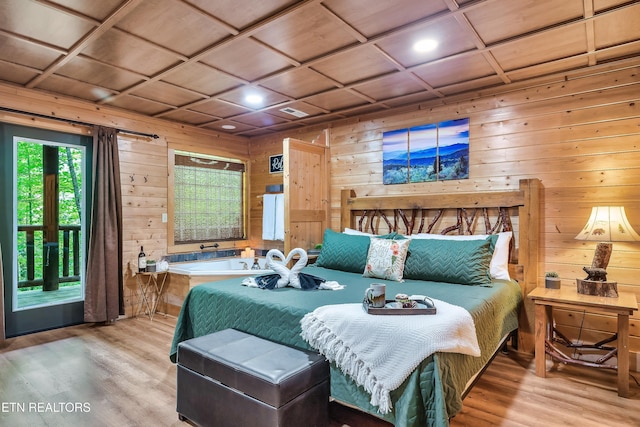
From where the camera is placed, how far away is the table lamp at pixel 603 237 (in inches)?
105

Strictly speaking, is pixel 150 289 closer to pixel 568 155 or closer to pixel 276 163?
pixel 276 163

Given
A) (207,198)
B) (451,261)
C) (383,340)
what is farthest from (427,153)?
(207,198)

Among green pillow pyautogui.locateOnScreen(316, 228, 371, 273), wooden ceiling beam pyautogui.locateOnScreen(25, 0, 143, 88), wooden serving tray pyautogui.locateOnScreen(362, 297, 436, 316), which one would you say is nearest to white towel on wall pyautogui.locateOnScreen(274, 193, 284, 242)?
green pillow pyautogui.locateOnScreen(316, 228, 371, 273)

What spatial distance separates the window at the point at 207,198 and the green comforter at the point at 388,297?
2302 millimetres

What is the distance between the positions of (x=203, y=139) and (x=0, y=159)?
2204 mm

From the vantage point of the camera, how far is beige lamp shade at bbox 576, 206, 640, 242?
2.64 m

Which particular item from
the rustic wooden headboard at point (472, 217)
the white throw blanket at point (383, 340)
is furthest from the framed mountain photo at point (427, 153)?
the white throw blanket at point (383, 340)

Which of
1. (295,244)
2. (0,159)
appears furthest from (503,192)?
(0,159)

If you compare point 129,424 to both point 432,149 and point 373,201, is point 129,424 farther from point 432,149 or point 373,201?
point 432,149

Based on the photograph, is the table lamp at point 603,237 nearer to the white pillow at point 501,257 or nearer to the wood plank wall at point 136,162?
the white pillow at point 501,257

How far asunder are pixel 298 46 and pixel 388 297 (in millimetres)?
1884

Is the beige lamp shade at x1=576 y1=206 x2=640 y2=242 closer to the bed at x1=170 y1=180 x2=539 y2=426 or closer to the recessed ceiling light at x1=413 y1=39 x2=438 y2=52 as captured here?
the bed at x1=170 y1=180 x2=539 y2=426

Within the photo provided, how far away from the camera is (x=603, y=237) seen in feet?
8.85

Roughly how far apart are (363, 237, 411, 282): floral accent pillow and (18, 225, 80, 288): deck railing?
3192 millimetres
